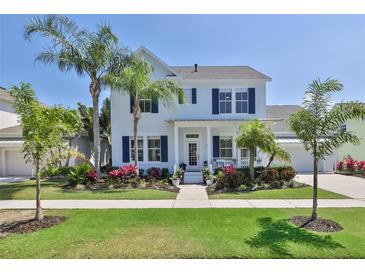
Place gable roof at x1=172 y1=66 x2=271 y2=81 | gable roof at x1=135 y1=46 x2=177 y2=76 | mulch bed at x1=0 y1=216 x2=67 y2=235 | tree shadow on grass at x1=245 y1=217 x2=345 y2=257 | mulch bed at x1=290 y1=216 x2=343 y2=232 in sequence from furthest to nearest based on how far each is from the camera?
gable roof at x1=172 y1=66 x2=271 y2=81 < gable roof at x1=135 y1=46 x2=177 y2=76 < mulch bed at x1=0 y1=216 x2=67 y2=235 < mulch bed at x1=290 y1=216 x2=343 y2=232 < tree shadow on grass at x1=245 y1=217 x2=345 y2=257

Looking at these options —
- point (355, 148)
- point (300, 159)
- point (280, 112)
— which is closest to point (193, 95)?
point (300, 159)

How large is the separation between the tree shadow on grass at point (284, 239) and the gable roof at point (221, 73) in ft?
44.1

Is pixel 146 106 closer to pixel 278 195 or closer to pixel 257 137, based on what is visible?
pixel 257 137

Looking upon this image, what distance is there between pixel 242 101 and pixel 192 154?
5345 mm

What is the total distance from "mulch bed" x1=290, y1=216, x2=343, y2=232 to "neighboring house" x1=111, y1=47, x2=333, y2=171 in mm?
10714

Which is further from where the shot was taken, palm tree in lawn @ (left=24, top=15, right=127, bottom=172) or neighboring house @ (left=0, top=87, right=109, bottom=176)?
neighboring house @ (left=0, top=87, right=109, bottom=176)

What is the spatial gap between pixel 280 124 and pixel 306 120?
16.7 m

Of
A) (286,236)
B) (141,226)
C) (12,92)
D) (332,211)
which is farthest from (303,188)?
(12,92)

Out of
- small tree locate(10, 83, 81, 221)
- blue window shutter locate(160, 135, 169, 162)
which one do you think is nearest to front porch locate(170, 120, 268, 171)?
blue window shutter locate(160, 135, 169, 162)

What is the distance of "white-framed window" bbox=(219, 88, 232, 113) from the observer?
18141mm

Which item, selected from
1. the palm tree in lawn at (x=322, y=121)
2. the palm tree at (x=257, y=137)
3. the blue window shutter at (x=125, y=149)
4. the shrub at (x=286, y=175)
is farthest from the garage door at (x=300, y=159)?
the palm tree in lawn at (x=322, y=121)

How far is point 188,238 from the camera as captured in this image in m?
5.61

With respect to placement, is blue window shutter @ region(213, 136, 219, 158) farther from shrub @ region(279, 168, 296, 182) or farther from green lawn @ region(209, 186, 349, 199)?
green lawn @ region(209, 186, 349, 199)

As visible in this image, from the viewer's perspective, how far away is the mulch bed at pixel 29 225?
6.32 meters
